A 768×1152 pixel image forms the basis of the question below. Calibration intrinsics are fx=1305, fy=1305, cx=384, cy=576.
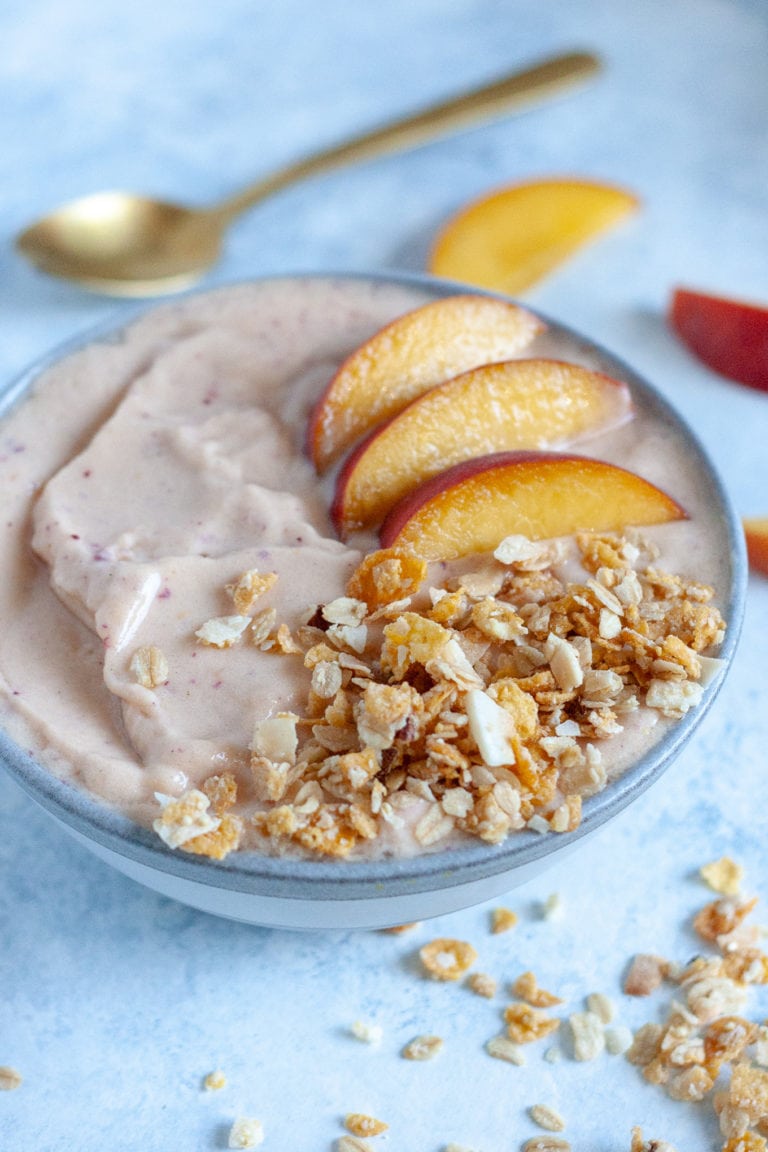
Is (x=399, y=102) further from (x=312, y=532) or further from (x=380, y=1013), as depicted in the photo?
(x=380, y=1013)

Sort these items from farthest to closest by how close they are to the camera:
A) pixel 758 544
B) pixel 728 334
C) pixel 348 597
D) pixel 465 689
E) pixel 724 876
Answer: pixel 728 334 < pixel 758 544 < pixel 724 876 < pixel 348 597 < pixel 465 689

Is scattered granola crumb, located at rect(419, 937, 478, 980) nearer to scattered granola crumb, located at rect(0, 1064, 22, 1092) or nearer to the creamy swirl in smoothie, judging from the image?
the creamy swirl in smoothie

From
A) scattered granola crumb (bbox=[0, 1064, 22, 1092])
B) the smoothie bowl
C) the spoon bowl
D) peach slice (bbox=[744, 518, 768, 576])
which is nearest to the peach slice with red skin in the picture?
peach slice (bbox=[744, 518, 768, 576])

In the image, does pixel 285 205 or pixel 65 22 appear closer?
pixel 285 205

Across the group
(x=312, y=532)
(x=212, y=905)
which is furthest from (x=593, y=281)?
(x=212, y=905)

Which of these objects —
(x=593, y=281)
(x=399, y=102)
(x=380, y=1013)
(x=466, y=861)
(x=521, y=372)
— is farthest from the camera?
(x=399, y=102)

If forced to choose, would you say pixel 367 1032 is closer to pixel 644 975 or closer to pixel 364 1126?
pixel 364 1126

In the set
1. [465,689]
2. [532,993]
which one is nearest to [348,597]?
[465,689]
